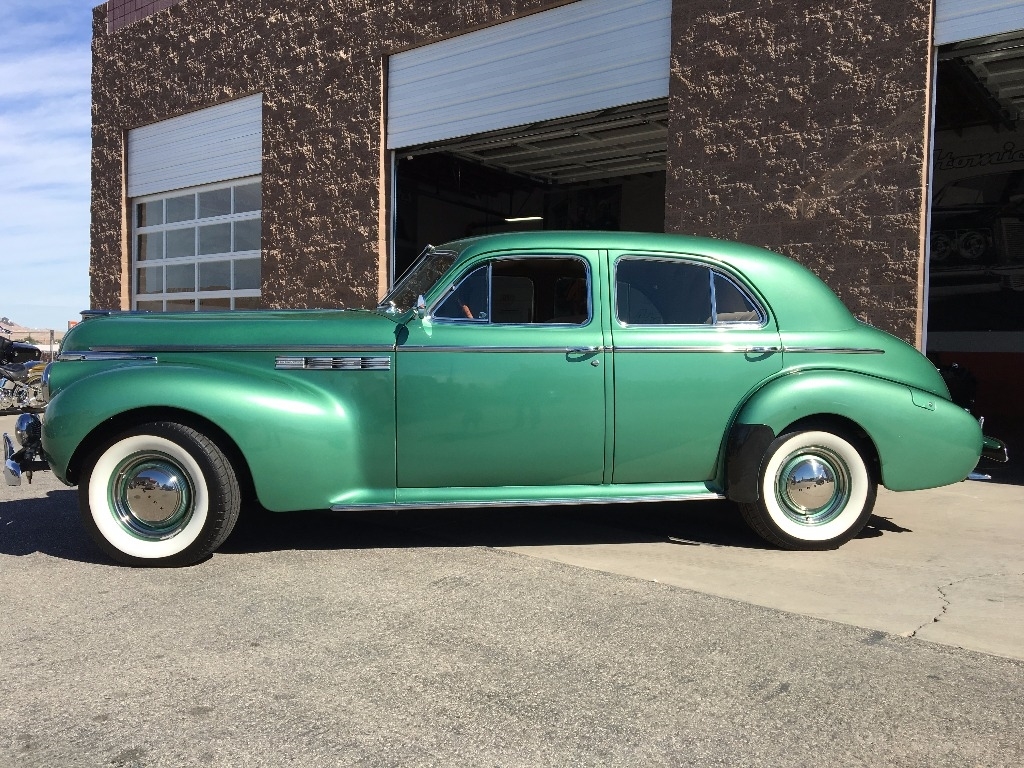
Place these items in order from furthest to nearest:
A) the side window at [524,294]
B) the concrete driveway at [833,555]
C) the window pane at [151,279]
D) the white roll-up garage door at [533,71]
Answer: the window pane at [151,279], the white roll-up garage door at [533,71], the side window at [524,294], the concrete driveway at [833,555]

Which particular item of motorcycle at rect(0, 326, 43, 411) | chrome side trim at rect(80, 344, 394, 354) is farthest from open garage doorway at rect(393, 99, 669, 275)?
chrome side trim at rect(80, 344, 394, 354)

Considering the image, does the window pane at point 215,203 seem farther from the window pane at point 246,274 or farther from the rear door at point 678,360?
the rear door at point 678,360

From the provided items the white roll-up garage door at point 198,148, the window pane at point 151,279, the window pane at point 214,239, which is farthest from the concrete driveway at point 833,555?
the window pane at point 151,279

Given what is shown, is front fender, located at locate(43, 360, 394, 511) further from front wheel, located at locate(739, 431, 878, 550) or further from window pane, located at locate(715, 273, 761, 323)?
front wheel, located at locate(739, 431, 878, 550)

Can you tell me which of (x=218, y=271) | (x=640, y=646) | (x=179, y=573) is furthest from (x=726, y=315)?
(x=218, y=271)

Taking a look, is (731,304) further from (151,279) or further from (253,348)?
(151,279)

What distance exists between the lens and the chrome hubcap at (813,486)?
452cm

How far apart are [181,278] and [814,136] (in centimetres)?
1000

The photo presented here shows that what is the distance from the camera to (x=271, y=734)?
7.86 ft

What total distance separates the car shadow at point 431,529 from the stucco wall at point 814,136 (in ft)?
8.53

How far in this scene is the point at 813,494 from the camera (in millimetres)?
4547

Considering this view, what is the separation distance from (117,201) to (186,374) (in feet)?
38.1

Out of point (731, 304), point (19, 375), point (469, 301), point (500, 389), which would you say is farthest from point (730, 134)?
point (19, 375)

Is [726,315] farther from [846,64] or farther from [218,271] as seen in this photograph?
[218,271]
